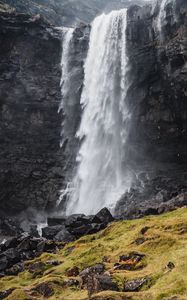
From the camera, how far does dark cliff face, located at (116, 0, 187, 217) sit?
58156 millimetres

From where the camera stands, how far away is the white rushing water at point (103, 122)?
59.0 metres

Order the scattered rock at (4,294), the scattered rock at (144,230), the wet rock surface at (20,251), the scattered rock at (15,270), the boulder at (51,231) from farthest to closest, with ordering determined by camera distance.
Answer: the boulder at (51,231) < the wet rock surface at (20,251) < the scattered rock at (15,270) < the scattered rock at (144,230) < the scattered rock at (4,294)

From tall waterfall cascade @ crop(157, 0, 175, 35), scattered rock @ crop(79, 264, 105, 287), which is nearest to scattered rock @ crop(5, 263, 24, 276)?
scattered rock @ crop(79, 264, 105, 287)

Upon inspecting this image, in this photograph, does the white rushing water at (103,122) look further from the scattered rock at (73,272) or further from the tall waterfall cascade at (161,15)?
the scattered rock at (73,272)

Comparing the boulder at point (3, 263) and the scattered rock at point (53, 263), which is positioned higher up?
the boulder at point (3, 263)

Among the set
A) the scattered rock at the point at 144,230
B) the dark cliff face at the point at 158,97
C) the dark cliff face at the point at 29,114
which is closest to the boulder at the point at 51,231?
the scattered rock at the point at 144,230

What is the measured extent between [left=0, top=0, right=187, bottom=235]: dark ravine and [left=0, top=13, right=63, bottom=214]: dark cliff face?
140 mm

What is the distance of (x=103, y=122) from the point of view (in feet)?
211

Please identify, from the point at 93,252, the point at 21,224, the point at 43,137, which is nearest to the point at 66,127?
the point at 43,137

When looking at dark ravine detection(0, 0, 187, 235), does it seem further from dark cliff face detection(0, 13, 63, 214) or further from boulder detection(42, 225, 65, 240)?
boulder detection(42, 225, 65, 240)

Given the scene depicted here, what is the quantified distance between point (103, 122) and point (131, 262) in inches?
1707

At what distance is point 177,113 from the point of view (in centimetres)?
5891

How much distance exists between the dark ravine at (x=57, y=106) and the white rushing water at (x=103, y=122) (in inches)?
58.4

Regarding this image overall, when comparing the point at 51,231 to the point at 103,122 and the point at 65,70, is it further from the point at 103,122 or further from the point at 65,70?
the point at 65,70
